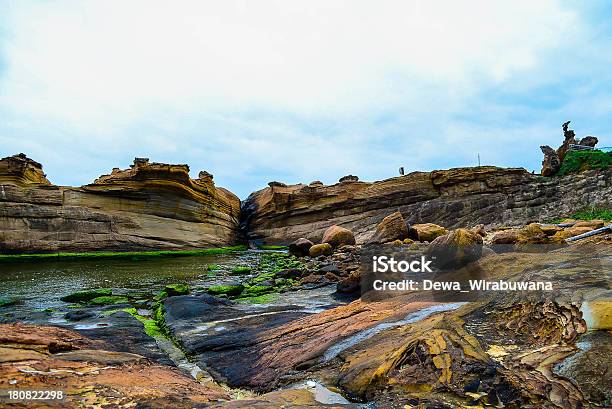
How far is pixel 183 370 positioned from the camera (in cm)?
630

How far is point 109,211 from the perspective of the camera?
116 feet

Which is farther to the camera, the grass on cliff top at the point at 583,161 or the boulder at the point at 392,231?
the grass on cliff top at the point at 583,161

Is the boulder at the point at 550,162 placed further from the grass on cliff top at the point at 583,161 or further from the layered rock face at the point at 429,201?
the layered rock face at the point at 429,201

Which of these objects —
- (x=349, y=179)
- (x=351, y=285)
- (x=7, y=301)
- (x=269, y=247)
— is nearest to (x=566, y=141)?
(x=349, y=179)

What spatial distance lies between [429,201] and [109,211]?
28.2 meters

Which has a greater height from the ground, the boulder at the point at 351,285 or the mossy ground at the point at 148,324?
the boulder at the point at 351,285

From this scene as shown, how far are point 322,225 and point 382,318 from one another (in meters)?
36.9

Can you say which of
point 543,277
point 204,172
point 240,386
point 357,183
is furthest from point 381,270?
point 204,172

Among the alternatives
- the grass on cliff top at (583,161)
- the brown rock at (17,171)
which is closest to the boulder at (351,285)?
the grass on cliff top at (583,161)

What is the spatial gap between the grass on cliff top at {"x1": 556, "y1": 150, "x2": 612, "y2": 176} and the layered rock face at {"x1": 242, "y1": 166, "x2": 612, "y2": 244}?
756 millimetres

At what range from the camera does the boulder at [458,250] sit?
8016mm

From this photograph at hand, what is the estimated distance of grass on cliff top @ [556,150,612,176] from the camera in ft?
110

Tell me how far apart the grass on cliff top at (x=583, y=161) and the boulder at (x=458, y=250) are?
32.1 meters

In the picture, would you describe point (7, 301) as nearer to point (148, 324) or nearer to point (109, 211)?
point (148, 324)
